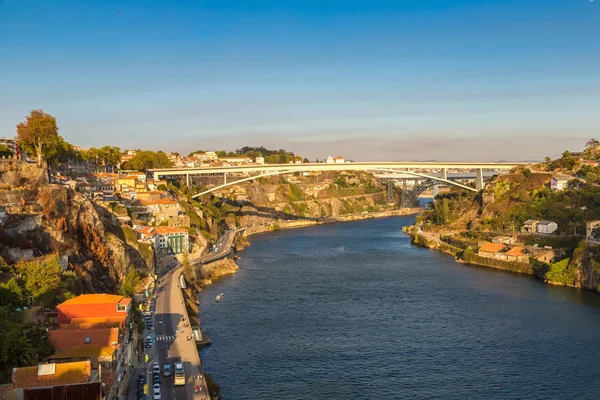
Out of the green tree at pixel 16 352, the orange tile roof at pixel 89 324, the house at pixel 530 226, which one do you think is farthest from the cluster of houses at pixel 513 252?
the green tree at pixel 16 352

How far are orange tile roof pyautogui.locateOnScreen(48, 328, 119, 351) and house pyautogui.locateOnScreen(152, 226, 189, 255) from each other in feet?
49.1

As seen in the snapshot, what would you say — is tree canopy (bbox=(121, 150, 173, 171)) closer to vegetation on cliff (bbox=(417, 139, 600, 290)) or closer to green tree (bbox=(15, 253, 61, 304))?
vegetation on cliff (bbox=(417, 139, 600, 290))

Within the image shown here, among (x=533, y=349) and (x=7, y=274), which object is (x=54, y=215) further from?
(x=533, y=349)

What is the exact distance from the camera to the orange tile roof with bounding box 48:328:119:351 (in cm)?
1132

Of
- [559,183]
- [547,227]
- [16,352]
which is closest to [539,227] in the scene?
[547,227]

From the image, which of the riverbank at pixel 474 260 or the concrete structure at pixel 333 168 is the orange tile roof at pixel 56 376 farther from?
the concrete structure at pixel 333 168

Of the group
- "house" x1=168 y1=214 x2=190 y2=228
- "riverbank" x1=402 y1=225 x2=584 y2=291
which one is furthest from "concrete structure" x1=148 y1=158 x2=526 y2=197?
"house" x1=168 y1=214 x2=190 y2=228

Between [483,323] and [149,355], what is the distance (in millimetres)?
9493

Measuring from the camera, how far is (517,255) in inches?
1099

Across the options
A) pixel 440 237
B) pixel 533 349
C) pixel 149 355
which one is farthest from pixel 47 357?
pixel 440 237

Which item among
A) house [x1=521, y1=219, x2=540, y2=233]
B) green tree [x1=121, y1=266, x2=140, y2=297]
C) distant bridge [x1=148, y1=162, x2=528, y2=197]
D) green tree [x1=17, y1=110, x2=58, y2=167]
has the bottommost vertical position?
green tree [x1=121, y1=266, x2=140, y2=297]

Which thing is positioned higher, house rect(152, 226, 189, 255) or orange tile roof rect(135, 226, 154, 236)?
orange tile roof rect(135, 226, 154, 236)

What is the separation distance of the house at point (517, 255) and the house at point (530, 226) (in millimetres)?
2730

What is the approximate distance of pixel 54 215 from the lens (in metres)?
18.2
